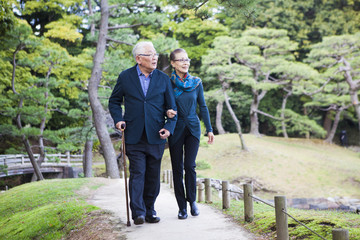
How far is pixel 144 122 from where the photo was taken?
3473mm

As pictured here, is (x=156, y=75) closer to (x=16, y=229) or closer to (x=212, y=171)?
(x=16, y=229)

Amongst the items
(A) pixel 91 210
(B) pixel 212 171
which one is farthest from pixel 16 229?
(B) pixel 212 171

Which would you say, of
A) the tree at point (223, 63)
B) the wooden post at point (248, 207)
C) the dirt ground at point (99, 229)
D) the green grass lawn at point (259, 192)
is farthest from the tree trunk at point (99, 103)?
the wooden post at point (248, 207)

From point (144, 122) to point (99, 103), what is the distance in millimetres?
8184

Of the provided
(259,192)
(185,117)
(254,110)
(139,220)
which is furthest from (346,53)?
(139,220)

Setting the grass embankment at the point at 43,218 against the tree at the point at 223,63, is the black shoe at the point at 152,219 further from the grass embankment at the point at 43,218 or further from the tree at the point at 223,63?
the tree at the point at 223,63

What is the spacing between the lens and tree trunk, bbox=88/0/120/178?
1122 centimetres

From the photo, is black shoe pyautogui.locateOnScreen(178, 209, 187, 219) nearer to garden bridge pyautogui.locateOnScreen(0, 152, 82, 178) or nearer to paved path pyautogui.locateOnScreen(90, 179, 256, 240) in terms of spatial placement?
paved path pyautogui.locateOnScreen(90, 179, 256, 240)

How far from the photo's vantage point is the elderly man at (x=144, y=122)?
347cm

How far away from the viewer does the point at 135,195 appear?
343 cm

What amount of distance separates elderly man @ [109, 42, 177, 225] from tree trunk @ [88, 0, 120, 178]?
7.77m

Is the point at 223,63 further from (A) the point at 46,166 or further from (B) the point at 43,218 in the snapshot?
(B) the point at 43,218

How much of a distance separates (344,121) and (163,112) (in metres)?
24.5

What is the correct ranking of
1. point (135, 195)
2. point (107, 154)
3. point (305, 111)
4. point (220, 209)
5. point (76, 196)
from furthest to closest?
1. point (305, 111)
2. point (107, 154)
3. point (76, 196)
4. point (220, 209)
5. point (135, 195)
